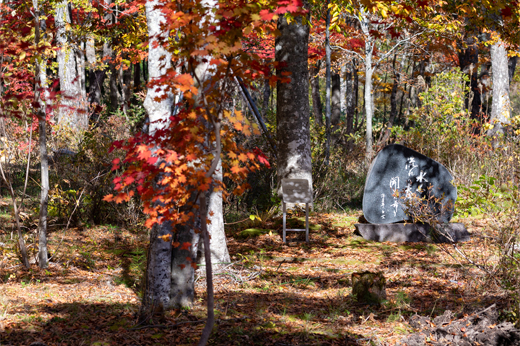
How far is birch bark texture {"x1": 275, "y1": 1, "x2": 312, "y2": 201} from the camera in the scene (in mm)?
7484

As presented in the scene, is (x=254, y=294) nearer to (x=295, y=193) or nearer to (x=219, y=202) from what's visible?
(x=219, y=202)

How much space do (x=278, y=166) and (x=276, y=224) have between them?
1024 mm

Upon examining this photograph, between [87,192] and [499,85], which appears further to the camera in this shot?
[499,85]

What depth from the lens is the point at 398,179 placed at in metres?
6.93

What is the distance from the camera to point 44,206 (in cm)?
477

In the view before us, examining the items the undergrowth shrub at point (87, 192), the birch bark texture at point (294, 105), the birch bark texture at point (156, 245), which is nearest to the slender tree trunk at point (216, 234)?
the birch bark texture at point (156, 245)

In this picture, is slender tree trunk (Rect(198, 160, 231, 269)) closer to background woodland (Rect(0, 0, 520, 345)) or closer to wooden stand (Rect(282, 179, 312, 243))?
background woodland (Rect(0, 0, 520, 345))

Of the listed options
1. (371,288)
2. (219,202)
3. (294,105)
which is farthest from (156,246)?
(294,105)

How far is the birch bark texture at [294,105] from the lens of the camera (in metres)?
7.48

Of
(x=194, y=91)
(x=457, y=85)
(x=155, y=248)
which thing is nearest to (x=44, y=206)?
(x=155, y=248)

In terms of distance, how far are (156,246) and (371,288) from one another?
215 centimetres

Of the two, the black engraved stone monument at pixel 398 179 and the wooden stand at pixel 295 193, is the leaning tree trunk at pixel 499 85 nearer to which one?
the black engraved stone monument at pixel 398 179

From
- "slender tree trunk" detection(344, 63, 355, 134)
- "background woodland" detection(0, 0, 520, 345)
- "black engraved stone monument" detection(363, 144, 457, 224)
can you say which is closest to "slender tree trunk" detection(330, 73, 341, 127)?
"slender tree trunk" detection(344, 63, 355, 134)

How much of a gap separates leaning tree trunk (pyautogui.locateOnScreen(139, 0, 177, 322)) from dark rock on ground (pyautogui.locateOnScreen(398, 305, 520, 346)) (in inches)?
79.0
